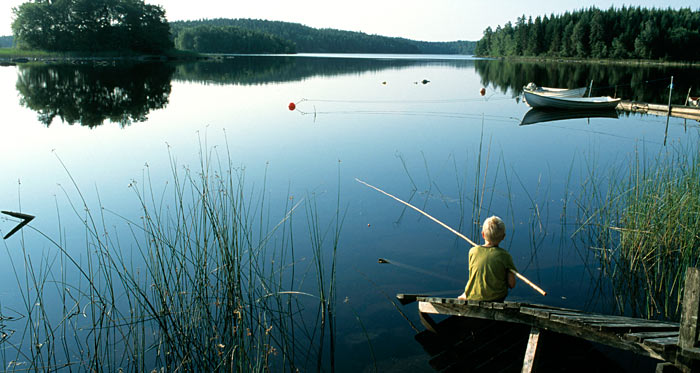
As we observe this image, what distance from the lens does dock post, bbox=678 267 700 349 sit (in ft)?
9.57

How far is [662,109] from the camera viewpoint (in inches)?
878

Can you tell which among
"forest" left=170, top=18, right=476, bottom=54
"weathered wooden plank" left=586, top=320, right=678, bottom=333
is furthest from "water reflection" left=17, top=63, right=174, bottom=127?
"forest" left=170, top=18, right=476, bottom=54

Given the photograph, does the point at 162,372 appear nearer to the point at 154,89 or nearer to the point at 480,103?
the point at 480,103

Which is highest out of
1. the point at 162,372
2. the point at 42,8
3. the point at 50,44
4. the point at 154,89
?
the point at 42,8

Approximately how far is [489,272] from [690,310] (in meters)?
1.62

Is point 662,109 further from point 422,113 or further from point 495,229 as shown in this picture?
point 495,229

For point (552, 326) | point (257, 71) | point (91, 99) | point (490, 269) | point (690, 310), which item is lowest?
point (552, 326)

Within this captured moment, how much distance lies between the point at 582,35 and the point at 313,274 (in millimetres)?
100765

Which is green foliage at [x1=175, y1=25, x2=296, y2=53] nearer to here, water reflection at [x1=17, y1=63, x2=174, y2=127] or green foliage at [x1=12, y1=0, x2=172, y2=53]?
green foliage at [x1=12, y1=0, x2=172, y2=53]

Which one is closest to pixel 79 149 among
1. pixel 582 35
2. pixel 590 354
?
pixel 590 354

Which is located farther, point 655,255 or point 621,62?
point 621,62

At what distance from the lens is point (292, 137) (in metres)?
16.8

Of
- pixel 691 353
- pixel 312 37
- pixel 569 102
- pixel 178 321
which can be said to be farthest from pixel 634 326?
pixel 312 37

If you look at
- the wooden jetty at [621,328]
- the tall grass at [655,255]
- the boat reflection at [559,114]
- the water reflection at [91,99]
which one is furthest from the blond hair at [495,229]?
the boat reflection at [559,114]
